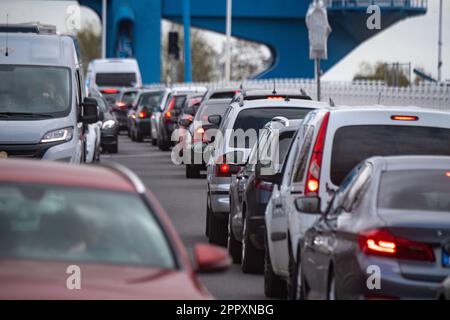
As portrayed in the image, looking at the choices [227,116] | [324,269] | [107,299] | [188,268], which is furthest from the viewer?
[227,116]

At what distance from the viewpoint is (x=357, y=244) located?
9.30 meters

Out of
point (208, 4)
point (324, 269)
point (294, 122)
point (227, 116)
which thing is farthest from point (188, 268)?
point (208, 4)

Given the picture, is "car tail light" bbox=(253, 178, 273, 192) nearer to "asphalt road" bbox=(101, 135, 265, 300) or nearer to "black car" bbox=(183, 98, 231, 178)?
"asphalt road" bbox=(101, 135, 265, 300)

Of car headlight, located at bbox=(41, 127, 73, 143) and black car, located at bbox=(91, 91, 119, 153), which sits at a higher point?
car headlight, located at bbox=(41, 127, 73, 143)

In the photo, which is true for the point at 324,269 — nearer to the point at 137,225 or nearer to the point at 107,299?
the point at 137,225

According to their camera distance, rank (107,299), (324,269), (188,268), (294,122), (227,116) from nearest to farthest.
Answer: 1. (107,299)
2. (188,268)
3. (324,269)
4. (294,122)
5. (227,116)

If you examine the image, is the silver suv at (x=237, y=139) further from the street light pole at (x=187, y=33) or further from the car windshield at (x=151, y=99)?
the street light pole at (x=187, y=33)

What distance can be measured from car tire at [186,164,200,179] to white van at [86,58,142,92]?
3551 cm

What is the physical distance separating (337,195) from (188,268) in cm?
324

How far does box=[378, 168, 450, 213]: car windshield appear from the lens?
9828 millimetres

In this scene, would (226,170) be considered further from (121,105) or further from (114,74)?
(114,74)

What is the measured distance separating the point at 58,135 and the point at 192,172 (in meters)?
9.05

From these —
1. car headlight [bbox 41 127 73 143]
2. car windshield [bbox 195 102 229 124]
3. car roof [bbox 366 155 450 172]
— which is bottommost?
car windshield [bbox 195 102 229 124]

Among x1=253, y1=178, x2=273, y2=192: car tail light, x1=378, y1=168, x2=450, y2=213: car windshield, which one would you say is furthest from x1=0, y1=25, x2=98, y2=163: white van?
x1=378, y1=168, x2=450, y2=213: car windshield
